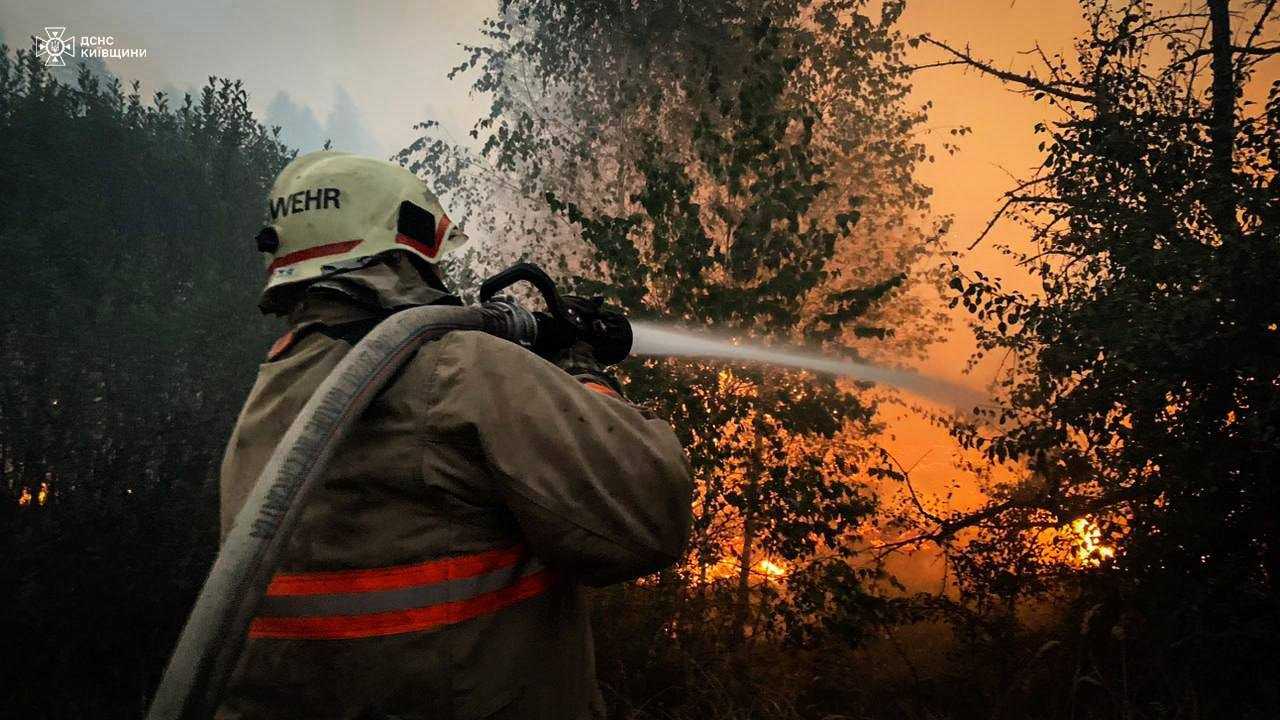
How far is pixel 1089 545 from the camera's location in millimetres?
6684

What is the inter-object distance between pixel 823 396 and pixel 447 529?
4672mm

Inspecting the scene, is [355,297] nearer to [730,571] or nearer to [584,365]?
[584,365]

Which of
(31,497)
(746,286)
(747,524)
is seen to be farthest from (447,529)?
(31,497)

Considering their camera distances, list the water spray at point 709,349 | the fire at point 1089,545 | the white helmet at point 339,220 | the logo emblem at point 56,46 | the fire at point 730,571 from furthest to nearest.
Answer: the logo emblem at point 56,46 < the fire at point 730,571 < the fire at point 1089,545 < the water spray at point 709,349 < the white helmet at point 339,220

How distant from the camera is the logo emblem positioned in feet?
43.6

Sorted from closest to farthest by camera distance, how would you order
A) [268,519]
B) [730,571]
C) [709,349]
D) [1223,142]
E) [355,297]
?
[268,519]
[355,297]
[1223,142]
[709,349]
[730,571]

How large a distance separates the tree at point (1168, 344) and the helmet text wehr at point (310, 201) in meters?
4.77

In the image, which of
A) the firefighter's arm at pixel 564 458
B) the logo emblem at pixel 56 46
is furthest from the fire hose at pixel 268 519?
the logo emblem at pixel 56 46

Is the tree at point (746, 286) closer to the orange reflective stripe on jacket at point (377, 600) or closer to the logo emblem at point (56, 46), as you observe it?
the orange reflective stripe on jacket at point (377, 600)

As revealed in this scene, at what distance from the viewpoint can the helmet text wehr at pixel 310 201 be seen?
182 cm

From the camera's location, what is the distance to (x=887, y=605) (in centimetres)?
606

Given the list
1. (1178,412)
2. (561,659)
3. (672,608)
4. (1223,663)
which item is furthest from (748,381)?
(561,659)

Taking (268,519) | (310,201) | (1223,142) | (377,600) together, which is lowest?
(377,600)

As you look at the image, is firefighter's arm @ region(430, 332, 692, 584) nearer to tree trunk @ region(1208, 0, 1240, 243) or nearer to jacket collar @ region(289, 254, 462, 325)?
jacket collar @ region(289, 254, 462, 325)
